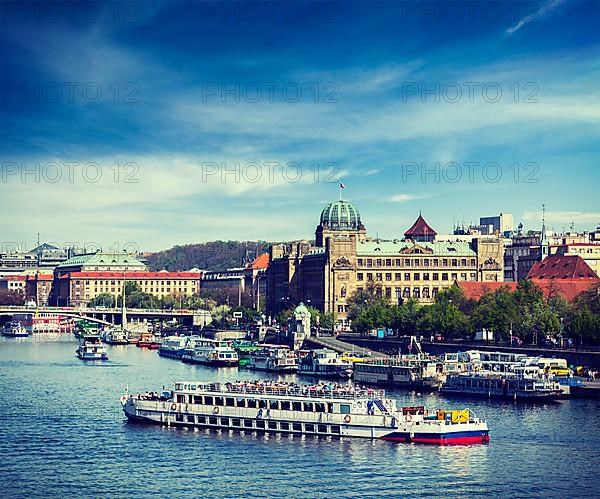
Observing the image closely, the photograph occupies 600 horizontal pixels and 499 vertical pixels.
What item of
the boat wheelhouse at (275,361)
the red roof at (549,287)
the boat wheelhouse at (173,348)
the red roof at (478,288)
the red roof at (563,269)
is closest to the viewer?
the boat wheelhouse at (275,361)

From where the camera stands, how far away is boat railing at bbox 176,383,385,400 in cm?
6612

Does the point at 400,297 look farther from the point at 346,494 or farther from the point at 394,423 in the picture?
the point at 346,494

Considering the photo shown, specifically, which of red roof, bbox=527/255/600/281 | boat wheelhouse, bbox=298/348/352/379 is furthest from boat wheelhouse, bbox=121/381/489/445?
red roof, bbox=527/255/600/281

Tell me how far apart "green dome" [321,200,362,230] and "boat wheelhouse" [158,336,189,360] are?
38804 mm

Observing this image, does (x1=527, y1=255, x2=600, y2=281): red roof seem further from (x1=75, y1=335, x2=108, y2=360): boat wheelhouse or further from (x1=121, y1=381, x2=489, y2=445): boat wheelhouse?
(x1=121, y1=381, x2=489, y2=445): boat wheelhouse

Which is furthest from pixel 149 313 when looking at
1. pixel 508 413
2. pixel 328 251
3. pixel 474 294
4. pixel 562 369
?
pixel 508 413

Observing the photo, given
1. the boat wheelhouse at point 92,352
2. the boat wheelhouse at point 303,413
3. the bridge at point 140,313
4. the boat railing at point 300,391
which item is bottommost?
the boat wheelhouse at point 303,413

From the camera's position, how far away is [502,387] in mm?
81875

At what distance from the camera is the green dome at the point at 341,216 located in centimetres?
17100

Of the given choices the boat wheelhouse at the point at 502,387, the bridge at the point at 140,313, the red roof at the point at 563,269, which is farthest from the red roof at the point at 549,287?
the bridge at the point at 140,313

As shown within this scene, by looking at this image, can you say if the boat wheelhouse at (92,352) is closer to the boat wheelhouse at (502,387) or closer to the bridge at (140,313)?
the boat wheelhouse at (502,387)

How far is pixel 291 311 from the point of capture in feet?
495

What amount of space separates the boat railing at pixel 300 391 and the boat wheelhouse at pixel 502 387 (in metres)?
15.4

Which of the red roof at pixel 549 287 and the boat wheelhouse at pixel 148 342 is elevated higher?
the red roof at pixel 549 287
